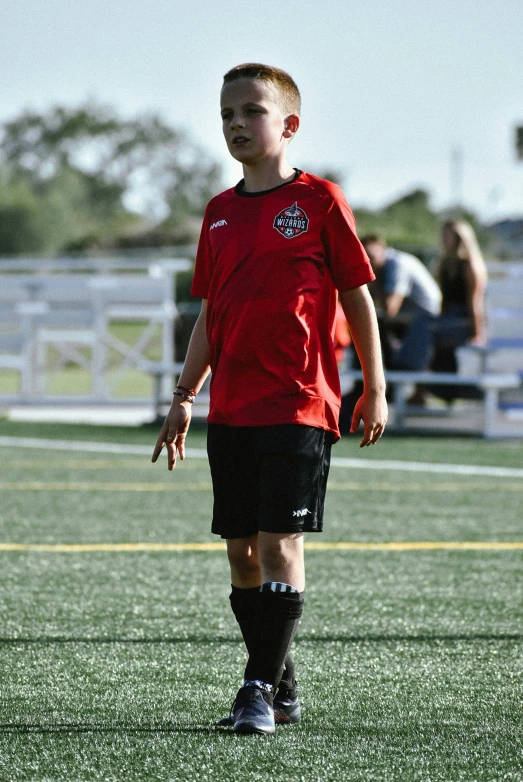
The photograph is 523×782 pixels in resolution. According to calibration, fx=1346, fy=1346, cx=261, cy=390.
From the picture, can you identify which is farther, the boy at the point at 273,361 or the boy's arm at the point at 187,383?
the boy's arm at the point at 187,383

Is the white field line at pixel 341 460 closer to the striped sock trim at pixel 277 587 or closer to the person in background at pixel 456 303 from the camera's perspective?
the person in background at pixel 456 303

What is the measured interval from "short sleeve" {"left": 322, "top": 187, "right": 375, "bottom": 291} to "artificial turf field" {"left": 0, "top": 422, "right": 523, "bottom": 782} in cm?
105

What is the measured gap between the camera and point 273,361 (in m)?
3.19

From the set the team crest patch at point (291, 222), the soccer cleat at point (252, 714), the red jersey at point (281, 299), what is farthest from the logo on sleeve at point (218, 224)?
the soccer cleat at point (252, 714)

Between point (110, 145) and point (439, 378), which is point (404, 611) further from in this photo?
point (110, 145)

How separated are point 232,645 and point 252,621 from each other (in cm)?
72

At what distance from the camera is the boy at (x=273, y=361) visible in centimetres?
317

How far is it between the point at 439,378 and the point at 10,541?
6.09m

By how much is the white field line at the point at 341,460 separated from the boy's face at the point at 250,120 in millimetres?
5800

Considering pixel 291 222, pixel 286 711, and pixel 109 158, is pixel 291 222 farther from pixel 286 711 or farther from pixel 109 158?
pixel 109 158

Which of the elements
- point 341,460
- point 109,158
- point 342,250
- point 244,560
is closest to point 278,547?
point 244,560

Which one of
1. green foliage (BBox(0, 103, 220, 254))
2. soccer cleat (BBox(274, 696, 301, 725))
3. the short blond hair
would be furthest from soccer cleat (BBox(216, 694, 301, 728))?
green foliage (BBox(0, 103, 220, 254))

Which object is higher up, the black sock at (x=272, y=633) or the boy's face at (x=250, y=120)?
the boy's face at (x=250, y=120)

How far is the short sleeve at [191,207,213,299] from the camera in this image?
340cm
